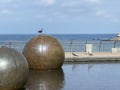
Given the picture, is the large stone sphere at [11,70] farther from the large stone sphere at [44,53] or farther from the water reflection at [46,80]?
the large stone sphere at [44,53]

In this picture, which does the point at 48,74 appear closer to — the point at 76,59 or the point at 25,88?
the point at 25,88

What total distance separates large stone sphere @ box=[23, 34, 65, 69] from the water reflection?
385 mm

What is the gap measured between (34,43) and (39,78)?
3.59 metres

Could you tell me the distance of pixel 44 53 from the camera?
65.4 feet

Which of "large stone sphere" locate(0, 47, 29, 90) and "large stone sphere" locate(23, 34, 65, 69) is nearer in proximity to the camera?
"large stone sphere" locate(0, 47, 29, 90)

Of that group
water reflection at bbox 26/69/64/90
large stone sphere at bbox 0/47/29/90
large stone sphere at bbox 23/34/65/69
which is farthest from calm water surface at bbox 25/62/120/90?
large stone sphere at bbox 0/47/29/90

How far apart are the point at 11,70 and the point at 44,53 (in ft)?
21.7

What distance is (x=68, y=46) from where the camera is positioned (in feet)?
113

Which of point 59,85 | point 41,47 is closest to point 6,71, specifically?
point 59,85

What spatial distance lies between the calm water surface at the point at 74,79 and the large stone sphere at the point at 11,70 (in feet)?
2.65

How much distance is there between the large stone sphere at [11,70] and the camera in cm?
1338

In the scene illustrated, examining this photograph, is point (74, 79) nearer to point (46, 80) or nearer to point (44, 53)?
point (46, 80)

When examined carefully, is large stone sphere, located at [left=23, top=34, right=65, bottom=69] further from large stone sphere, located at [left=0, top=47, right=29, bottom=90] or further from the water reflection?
large stone sphere, located at [left=0, top=47, right=29, bottom=90]

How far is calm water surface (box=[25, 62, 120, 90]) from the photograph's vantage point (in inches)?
569
